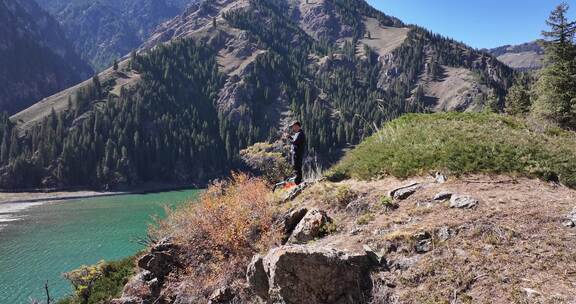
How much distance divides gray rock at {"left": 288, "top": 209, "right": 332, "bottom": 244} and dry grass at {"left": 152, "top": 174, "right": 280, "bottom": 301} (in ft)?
1.75

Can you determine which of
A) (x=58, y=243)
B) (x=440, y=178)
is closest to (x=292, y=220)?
(x=440, y=178)

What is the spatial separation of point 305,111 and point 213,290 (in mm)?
164019

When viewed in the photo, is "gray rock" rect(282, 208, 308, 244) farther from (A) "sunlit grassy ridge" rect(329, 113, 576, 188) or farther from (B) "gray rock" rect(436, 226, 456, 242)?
(B) "gray rock" rect(436, 226, 456, 242)

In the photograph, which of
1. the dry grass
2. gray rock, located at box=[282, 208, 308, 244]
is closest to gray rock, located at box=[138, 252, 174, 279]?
the dry grass

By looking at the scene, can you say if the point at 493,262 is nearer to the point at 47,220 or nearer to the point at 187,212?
the point at 187,212

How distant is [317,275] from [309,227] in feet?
8.18

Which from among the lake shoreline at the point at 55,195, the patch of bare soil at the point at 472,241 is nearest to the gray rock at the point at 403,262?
the patch of bare soil at the point at 472,241

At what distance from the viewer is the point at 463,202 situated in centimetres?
874

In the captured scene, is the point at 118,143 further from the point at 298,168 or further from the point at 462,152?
the point at 462,152

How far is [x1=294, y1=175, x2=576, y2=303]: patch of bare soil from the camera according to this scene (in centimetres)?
621

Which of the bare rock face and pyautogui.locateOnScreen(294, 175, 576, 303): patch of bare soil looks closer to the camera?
pyautogui.locateOnScreen(294, 175, 576, 303): patch of bare soil

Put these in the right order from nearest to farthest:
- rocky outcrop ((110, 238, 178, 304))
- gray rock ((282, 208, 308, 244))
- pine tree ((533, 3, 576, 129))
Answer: gray rock ((282, 208, 308, 244)) → rocky outcrop ((110, 238, 178, 304)) → pine tree ((533, 3, 576, 129))

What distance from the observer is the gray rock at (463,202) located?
8609 millimetres

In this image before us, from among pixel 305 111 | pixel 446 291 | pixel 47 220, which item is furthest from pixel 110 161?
pixel 446 291
